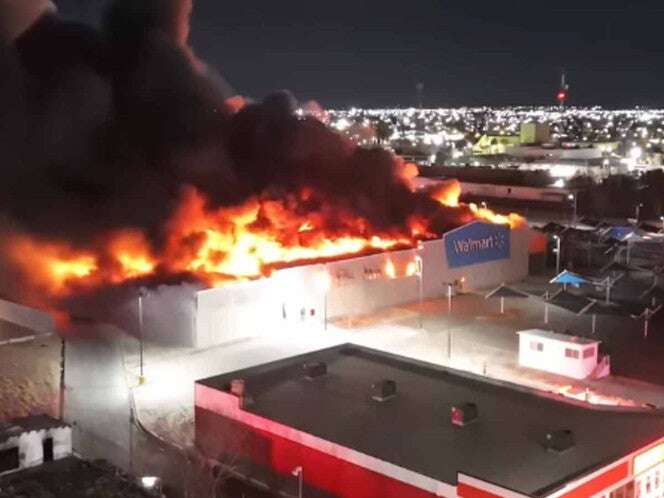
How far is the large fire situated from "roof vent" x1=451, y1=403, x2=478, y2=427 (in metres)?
9.97

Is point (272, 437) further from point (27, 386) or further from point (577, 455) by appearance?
point (27, 386)

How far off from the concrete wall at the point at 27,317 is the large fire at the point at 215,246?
6.10 ft

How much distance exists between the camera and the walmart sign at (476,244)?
27.0 metres

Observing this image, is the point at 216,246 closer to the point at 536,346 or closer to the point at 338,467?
the point at 536,346

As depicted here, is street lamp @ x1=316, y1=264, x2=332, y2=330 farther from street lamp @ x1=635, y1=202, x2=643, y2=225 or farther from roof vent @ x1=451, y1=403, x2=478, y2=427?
street lamp @ x1=635, y1=202, x2=643, y2=225

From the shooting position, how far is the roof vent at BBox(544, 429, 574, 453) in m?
11.8

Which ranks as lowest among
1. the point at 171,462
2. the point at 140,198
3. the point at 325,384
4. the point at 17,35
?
the point at 171,462

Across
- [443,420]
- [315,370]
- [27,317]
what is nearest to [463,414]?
[443,420]

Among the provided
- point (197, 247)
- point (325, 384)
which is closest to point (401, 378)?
point (325, 384)

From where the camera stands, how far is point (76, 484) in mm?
9789

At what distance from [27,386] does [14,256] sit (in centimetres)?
972

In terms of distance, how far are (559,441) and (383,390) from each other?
10.3ft

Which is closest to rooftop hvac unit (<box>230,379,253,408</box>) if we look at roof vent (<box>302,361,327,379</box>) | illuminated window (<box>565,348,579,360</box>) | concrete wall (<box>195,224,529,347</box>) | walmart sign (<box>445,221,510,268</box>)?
roof vent (<box>302,361,327,379</box>)

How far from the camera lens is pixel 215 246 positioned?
2567 centimetres
